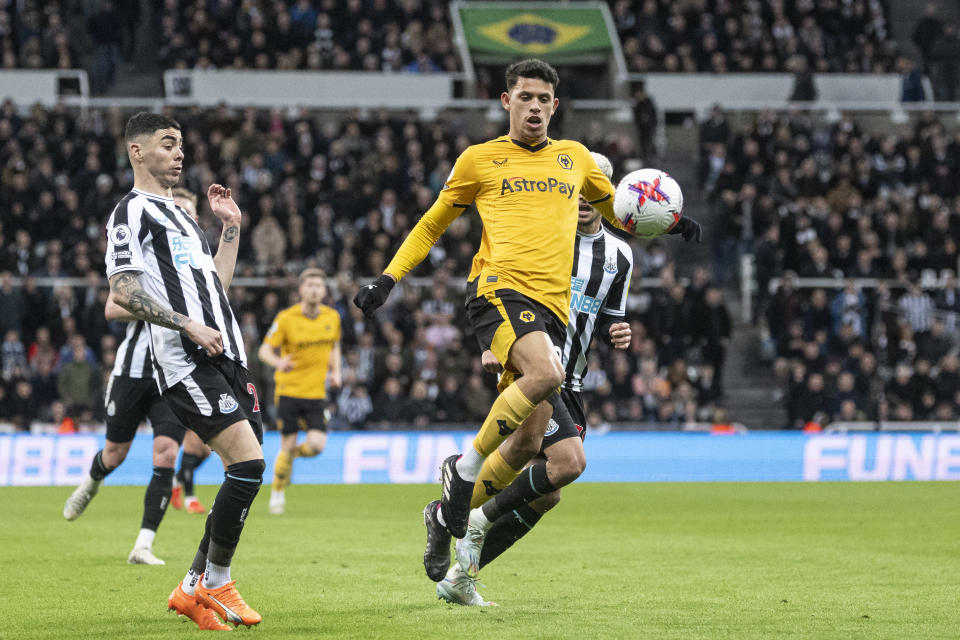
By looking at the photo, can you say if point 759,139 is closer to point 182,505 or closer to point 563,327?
point 182,505

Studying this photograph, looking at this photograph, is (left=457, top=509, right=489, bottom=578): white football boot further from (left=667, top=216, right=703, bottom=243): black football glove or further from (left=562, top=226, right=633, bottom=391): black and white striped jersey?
(left=667, top=216, right=703, bottom=243): black football glove

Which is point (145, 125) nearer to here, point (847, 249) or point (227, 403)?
point (227, 403)

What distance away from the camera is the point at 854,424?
2042 centimetres

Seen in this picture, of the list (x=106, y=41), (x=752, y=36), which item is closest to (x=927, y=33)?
(x=752, y=36)

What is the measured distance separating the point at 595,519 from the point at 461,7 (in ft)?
62.1

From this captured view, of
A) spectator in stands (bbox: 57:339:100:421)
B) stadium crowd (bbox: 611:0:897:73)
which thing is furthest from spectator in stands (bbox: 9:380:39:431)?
stadium crowd (bbox: 611:0:897:73)

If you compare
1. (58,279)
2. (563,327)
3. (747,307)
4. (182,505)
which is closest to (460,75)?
(747,307)

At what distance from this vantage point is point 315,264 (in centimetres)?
2020

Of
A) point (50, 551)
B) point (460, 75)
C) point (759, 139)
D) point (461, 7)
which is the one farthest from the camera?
point (461, 7)

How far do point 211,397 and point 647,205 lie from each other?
245 cm

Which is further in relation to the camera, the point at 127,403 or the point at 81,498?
the point at 81,498

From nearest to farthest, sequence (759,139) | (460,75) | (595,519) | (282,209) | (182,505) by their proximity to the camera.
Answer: (595,519), (182,505), (282,209), (759,139), (460,75)

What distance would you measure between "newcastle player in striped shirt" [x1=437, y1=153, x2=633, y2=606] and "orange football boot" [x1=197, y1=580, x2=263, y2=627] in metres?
1.13

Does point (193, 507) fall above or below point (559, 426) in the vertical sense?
below
